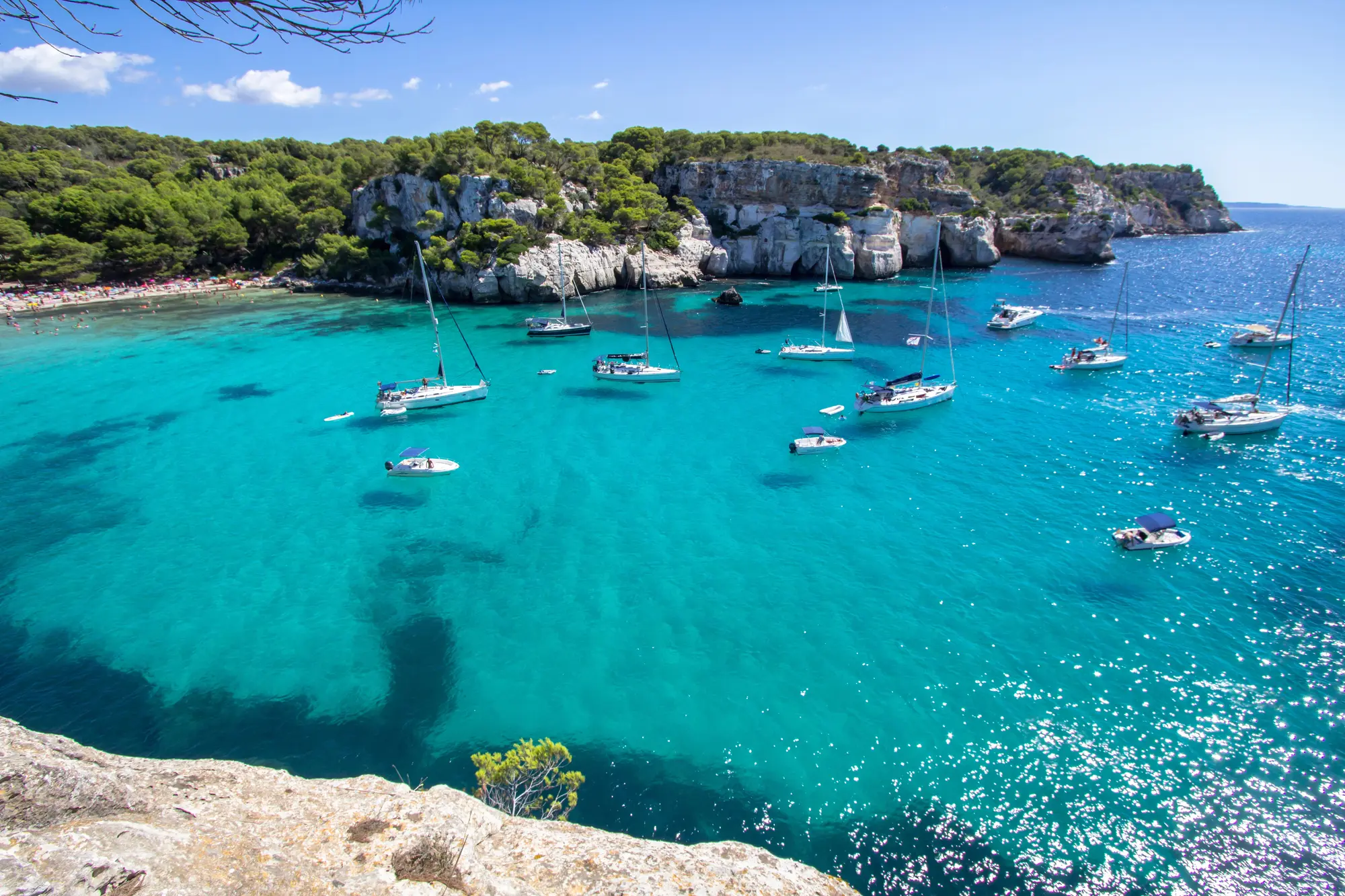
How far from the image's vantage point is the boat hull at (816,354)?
177 ft

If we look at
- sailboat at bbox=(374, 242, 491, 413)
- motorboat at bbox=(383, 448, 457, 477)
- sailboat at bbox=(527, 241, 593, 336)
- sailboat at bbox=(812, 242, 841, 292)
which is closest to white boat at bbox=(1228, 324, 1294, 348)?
sailboat at bbox=(812, 242, 841, 292)

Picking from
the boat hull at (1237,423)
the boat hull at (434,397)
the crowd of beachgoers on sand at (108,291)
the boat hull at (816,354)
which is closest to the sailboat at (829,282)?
the boat hull at (816,354)

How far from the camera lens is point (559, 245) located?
72.2m

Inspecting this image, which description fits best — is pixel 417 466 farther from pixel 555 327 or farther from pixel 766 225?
pixel 766 225

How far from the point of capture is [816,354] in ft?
177

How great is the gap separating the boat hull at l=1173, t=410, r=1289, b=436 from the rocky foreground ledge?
4136cm

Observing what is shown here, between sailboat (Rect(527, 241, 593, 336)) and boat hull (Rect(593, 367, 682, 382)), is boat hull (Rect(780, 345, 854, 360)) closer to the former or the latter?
boat hull (Rect(593, 367, 682, 382))

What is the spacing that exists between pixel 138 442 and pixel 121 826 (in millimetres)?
42912

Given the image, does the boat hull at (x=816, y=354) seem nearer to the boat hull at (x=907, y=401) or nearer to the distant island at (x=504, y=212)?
the boat hull at (x=907, y=401)

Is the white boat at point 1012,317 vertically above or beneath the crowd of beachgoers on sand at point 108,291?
beneath

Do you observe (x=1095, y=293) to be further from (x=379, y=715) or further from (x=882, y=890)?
(x=379, y=715)

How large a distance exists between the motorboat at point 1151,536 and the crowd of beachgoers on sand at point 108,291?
101921 millimetres

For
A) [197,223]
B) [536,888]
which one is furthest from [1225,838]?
[197,223]

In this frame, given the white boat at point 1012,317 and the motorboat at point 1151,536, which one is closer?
the motorboat at point 1151,536
